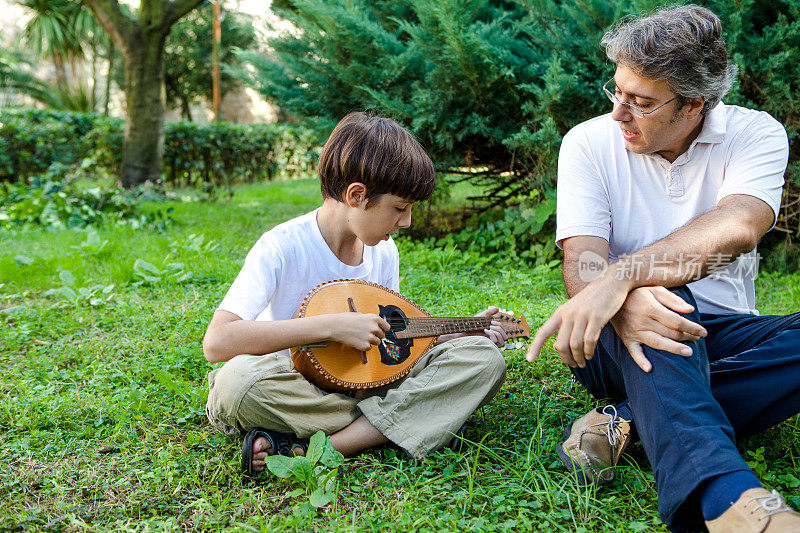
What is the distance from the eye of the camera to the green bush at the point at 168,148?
26.3 feet

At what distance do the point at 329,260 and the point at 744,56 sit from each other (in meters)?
3.31

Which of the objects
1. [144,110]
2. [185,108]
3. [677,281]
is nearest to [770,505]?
[677,281]

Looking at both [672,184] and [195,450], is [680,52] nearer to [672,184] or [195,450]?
[672,184]

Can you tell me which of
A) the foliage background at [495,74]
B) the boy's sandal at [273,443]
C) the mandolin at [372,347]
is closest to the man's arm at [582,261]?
the mandolin at [372,347]

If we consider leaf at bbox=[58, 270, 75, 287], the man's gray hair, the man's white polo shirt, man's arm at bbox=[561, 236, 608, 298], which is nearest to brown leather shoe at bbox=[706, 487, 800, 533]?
man's arm at bbox=[561, 236, 608, 298]

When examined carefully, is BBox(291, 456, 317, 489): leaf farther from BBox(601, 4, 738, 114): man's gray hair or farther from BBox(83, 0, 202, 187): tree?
BBox(83, 0, 202, 187): tree

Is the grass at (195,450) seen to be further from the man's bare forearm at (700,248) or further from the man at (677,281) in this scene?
the man's bare forearm at (700,248)

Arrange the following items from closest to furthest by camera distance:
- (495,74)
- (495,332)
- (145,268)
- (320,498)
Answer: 1. (320,498)
2. (495,332)
3. (145,268)
4. (495,74)

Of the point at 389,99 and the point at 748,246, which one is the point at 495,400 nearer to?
the point at 748,246

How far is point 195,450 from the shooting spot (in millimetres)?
2293

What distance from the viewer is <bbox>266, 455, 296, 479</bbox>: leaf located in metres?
1.99

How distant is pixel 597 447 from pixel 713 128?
1.24m

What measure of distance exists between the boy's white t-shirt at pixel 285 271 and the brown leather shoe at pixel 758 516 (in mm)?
1480

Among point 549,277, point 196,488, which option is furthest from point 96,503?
point 549,277
